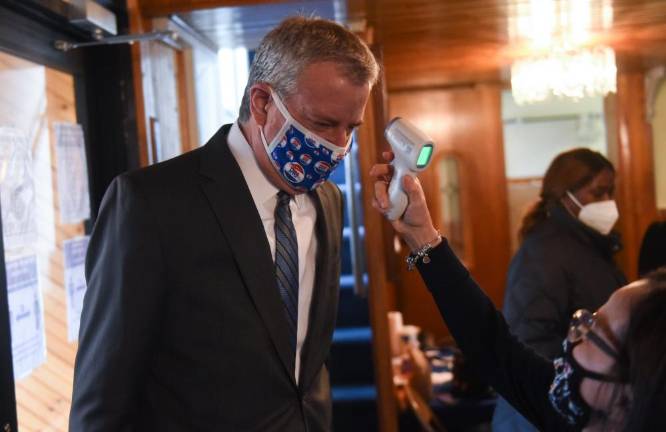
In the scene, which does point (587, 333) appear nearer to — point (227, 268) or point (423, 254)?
point (423, 254)

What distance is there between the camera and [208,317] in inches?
51.5

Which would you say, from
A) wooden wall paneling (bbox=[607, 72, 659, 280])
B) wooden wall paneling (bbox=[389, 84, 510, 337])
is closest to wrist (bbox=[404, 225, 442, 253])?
wooden wall paneling (bbox=[389, 84, 510, 337])

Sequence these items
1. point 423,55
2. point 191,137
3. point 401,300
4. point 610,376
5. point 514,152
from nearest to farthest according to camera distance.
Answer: point 610,376
point 191,137
point 423,55
point 401,300
point 514,152

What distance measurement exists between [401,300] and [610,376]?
4271 mm

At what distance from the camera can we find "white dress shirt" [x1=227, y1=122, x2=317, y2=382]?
1454mm

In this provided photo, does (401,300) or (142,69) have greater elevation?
(142,69)

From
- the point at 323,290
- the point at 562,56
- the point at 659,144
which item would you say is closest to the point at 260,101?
the point at 323,290

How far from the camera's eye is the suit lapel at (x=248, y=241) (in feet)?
4.39

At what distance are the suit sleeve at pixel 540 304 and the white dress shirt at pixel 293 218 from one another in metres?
0.93


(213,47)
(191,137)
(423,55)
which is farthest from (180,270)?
(423,55)

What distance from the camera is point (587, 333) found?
1.15 meters

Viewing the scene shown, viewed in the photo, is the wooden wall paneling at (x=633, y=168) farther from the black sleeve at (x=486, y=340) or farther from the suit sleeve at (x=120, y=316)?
the suit sleeve at (x=120, y=316)

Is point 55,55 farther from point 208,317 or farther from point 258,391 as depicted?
point 258,391

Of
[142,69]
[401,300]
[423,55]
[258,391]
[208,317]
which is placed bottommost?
Result: [401,300]
